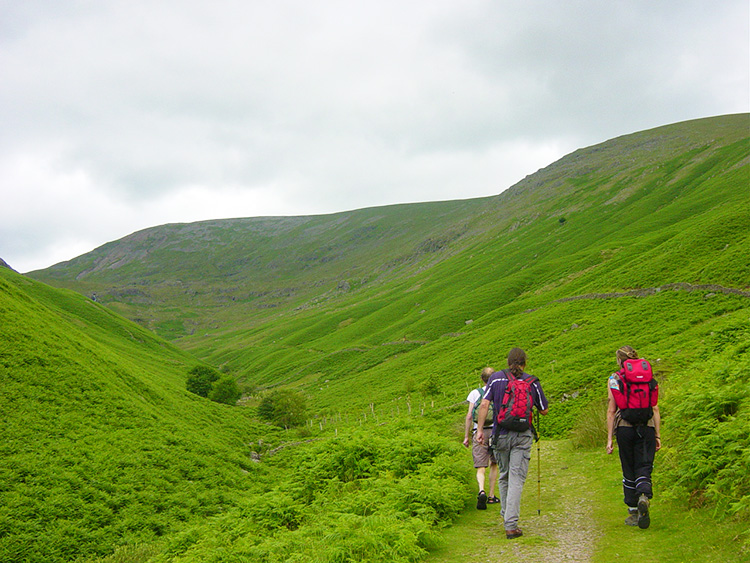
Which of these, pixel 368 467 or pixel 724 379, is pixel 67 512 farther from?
pixel 724 379

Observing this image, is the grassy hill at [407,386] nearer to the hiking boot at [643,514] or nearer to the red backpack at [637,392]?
the hiking boot at [643,514]

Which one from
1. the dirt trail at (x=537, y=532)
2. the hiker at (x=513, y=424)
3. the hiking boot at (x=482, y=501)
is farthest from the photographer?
the hiking boot at (x=482, y=501)

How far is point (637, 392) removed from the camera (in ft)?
29.3

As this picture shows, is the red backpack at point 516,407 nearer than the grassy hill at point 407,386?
Yes

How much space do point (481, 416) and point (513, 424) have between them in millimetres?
992

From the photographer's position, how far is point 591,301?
61688 mm

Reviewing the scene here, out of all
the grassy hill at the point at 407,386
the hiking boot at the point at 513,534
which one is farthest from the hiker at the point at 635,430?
the hiking boot at the point at 513,534

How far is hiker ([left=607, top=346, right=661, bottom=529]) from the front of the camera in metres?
8.85

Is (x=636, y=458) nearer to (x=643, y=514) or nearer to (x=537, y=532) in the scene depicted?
(x=643, y=514)

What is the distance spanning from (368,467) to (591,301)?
187 ft

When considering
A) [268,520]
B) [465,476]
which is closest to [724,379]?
[465,476]

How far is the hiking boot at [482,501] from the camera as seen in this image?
11.1 meters

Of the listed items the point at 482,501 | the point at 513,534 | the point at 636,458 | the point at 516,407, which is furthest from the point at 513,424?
the point at 482,501

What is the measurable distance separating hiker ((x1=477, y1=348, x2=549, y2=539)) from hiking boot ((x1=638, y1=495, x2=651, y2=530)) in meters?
2.16
